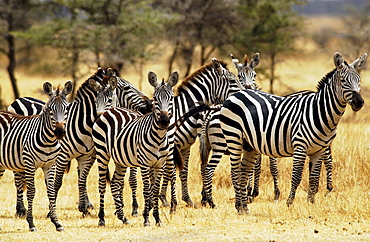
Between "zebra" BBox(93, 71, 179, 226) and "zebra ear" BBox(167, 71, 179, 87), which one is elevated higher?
"zebra ear" BBox(167, 71, 179, 87)

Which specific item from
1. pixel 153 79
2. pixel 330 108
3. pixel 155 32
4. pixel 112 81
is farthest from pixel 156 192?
pixel 155 32

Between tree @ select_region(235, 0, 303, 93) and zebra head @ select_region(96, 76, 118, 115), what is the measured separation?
57.1 feet

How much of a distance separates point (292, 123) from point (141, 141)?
2.48 meters

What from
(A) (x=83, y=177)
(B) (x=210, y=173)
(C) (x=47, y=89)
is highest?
(C) (x=47, y=89)

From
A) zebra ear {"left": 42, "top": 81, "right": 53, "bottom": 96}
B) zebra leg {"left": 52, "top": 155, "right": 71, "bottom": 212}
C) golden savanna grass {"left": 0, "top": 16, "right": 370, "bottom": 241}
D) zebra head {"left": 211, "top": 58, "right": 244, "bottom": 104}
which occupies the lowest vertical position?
golden savanna grass {"left": 0, "top": 16, "right": 370, "bottom": 241}

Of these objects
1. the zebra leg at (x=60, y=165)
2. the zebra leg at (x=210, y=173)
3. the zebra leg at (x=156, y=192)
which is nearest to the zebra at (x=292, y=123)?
the zebra leg at (x=210, y=173)

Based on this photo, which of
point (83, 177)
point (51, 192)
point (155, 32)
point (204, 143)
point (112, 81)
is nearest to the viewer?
point (51, 192)

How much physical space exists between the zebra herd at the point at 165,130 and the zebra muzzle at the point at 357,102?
14 mm

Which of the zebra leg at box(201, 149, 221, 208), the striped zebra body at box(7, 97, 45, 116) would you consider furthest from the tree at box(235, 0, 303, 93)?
the striped zebra body at box(7, 97, 45, 116)

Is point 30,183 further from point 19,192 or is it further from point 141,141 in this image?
point 141,141

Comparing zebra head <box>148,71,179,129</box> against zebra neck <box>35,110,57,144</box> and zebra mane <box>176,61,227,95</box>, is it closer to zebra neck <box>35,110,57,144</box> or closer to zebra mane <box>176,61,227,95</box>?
zebra neck <box>35,110,57,144</box>

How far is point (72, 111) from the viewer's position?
32.0ft

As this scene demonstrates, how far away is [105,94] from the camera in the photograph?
943 cm

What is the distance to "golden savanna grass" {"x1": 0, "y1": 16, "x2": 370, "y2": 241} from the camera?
23.3ft
